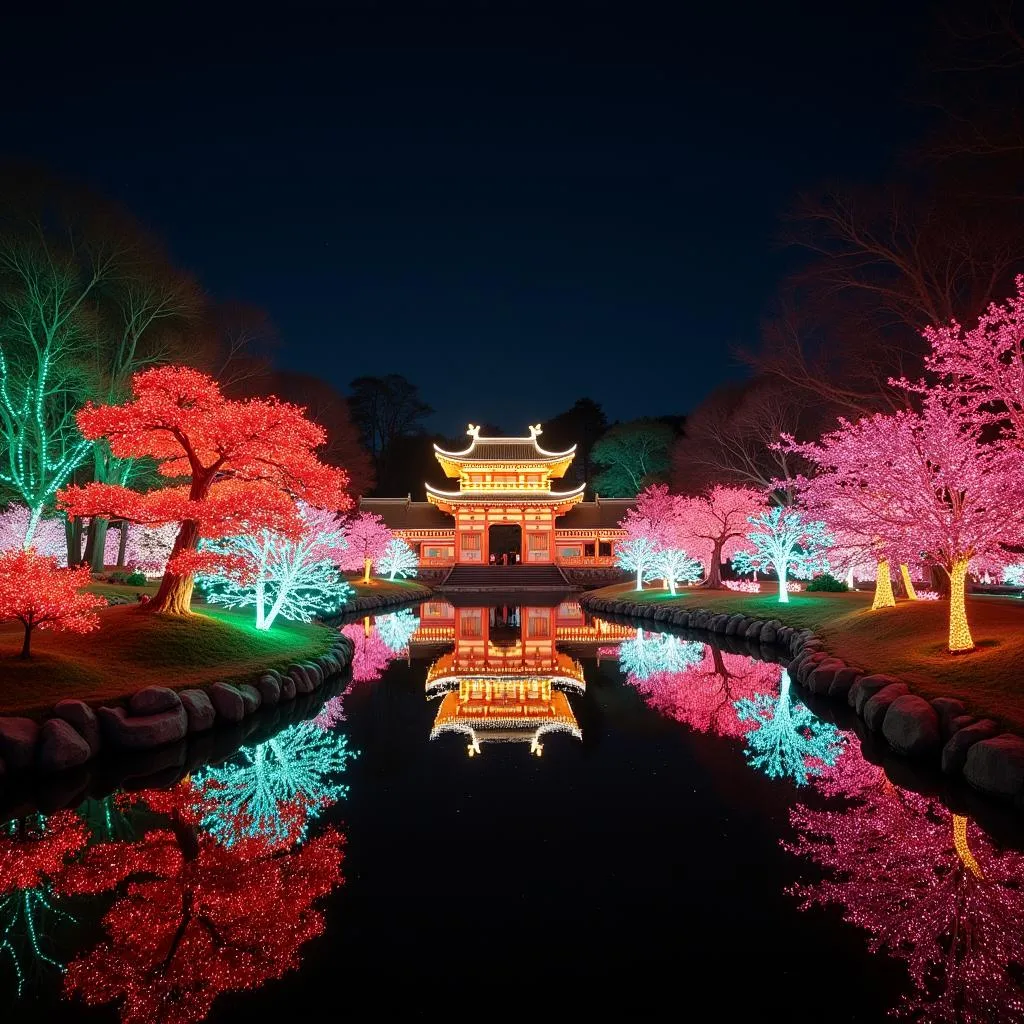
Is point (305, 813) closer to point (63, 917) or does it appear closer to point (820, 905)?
point (63, 917)

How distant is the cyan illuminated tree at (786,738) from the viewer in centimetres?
746

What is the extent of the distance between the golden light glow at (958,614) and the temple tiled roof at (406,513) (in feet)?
115

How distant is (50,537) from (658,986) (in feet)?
95.8

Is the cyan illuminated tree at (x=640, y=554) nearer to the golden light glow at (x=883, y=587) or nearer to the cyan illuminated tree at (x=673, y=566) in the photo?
the cyan illuminated tree at (x=673, y=566)

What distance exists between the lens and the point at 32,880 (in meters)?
4.74

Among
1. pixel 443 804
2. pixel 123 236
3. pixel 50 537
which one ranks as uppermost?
pixel 123 236

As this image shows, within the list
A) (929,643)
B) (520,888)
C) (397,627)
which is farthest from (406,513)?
(520,888)

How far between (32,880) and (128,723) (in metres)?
3.17

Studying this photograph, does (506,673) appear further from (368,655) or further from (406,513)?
(406,513)

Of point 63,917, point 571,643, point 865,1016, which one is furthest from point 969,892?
point 571,643

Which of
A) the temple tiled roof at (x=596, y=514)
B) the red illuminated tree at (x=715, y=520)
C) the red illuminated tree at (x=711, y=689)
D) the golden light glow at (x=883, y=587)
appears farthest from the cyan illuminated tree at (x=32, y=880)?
the temple tiled roof at (x=596, y=514)

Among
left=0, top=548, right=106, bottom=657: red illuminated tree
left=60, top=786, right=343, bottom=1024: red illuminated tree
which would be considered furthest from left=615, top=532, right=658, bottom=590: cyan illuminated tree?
left=60, top=786, right=343, bottom=1024: red illuminated tree

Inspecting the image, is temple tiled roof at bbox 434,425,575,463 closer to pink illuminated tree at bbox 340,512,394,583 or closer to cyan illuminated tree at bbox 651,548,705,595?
pink illuminated tree at bbox 340,512,394,583

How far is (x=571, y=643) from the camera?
17.9 metres
